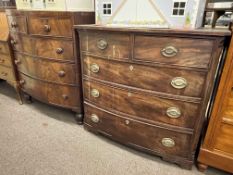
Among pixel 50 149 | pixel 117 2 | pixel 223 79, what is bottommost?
pixel 50 149

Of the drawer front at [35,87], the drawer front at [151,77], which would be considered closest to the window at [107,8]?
the drawer front at [151,77]

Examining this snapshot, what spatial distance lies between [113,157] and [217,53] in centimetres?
99

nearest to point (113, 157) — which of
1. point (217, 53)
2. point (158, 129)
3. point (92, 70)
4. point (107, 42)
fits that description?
point (158, 129)

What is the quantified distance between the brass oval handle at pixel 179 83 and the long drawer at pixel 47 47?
2.79 feet

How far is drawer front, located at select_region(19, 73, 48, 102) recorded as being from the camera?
168cm

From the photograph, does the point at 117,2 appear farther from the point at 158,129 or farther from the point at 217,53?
the point at 158,129

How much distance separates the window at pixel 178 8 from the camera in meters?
0.99

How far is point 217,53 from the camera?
0.86m

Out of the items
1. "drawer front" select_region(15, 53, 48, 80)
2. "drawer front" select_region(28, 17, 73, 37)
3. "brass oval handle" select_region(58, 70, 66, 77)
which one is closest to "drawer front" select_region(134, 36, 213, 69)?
"drawer front" select_region(28, 17, 73, 37)

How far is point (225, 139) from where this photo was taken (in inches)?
41.3

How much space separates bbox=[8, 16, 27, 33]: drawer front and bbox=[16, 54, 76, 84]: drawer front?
0.83 ft

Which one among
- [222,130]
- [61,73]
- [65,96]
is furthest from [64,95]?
[222,130]

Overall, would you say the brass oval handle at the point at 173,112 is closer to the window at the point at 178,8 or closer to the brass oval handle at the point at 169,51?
the brass oval handle at the point at 169,51

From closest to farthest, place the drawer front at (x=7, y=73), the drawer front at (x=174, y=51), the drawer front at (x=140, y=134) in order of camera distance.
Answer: the drawer front at (x=174, y=51) → the drawer front at (x=140, y=134) → the drawer front at (x=7, y=73)
